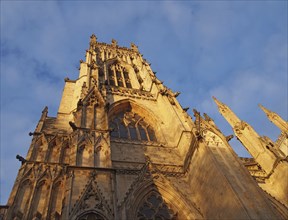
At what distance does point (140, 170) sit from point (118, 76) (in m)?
13.0

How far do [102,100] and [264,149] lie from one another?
8.25 metres

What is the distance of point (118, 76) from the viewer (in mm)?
22875

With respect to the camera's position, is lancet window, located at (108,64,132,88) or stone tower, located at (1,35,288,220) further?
lancet window, located at (108,64,132,88)

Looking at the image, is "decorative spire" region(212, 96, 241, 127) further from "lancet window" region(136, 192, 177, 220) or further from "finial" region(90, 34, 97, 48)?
"finial" region(90, 34, 97, 48)

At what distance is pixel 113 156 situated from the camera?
1216 centimetres

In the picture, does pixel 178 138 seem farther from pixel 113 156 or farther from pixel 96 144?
pixel 96 144

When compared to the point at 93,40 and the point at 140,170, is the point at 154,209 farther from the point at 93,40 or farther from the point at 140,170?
the point at 93,40

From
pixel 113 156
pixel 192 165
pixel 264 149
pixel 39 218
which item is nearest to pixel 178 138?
pixel 192 165

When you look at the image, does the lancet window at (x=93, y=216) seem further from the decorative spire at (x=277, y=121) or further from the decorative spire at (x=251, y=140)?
the decorative spire at (x=277, y=121)

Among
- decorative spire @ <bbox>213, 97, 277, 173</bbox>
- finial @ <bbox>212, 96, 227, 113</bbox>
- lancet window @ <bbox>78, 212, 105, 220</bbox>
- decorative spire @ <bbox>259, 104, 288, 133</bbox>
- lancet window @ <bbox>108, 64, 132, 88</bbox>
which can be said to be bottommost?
lancet window @ <bbox>78, 212, 105, 220</bbox>

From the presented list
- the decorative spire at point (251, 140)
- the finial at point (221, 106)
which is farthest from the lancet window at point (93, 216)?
the finial at point (221, 106)

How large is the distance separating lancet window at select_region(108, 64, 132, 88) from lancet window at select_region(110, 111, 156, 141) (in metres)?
4.68

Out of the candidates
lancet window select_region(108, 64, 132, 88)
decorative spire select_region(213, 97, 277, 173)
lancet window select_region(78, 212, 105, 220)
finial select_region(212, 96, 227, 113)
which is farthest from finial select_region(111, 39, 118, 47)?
lancet window select_region(78, 212, 105, 220)

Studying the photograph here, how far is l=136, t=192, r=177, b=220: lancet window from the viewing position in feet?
32.3
